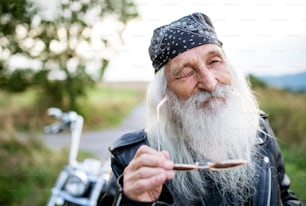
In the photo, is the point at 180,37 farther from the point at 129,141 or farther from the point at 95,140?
the point at 95,140

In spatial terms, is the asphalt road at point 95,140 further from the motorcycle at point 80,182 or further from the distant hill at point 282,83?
the motorcycle at point 80,182

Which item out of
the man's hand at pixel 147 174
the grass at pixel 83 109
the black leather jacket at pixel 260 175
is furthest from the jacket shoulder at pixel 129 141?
the grass at pixel 83 109

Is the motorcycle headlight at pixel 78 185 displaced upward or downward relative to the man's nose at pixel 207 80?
downward

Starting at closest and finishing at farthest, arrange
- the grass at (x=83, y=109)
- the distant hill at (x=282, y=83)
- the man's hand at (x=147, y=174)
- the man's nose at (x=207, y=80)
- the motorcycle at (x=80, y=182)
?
the man's hand at (x=147, y=174) → the man's nose at (x=207, y=80) → the motorcycle at (x=80, y=182) → the distant hill at (x=282, y=83) → the grass at (x=83, y=109)

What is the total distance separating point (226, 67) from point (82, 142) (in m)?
2.61

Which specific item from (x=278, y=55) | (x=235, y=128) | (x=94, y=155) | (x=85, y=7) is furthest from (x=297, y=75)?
(x=94, y=155)

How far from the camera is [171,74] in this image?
1236 millimetres

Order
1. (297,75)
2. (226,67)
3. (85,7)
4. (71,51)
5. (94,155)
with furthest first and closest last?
(94,155) → (71,51) → (85,7) → (297,75) → (226,67)

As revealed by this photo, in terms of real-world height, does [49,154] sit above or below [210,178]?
below

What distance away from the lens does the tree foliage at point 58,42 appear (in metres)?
3.03

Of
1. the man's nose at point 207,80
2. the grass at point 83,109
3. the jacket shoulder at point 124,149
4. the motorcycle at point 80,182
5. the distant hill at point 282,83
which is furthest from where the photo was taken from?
the grass at point 83,109

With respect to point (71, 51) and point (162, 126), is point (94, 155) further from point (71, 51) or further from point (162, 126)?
point (162, 126)

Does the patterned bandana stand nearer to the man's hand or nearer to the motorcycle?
the man's hand

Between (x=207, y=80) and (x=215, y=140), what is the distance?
153 mm
